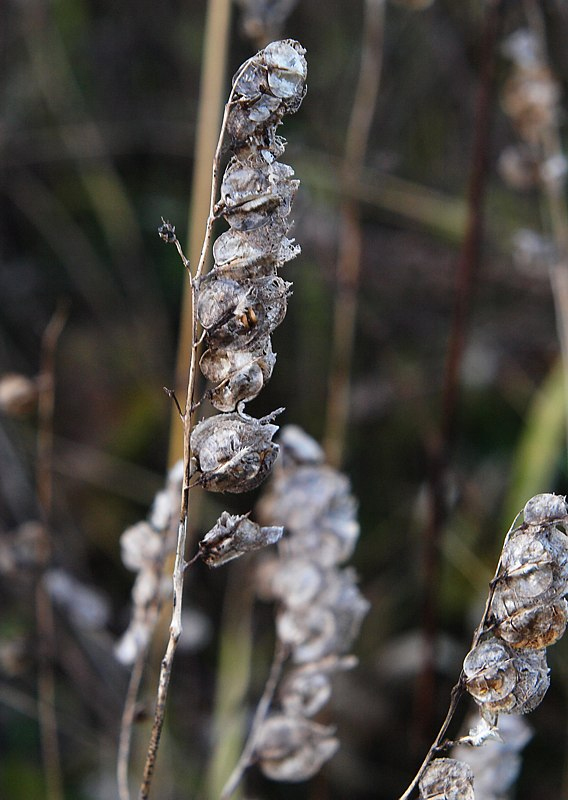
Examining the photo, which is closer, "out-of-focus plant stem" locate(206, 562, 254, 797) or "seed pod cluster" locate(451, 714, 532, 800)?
"seed pod cluster" locate(451, 714, 532, 800)

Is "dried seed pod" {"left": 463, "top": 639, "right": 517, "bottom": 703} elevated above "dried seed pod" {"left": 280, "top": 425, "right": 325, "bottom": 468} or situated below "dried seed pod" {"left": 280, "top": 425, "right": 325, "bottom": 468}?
below

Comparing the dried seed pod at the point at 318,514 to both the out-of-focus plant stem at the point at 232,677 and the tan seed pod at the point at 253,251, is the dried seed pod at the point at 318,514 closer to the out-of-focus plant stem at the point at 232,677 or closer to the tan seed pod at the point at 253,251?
the tan seed pod at the point at 253,251

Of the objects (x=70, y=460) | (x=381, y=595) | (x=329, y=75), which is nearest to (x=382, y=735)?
(x=381, y=595)

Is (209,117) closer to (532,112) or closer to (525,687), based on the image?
(532,112)

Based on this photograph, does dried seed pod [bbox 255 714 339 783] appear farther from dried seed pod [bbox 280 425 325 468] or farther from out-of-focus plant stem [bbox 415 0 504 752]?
out-of-focus plant stem [bbox 415 0 504 752]

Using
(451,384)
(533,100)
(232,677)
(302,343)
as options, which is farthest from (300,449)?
(302,343)

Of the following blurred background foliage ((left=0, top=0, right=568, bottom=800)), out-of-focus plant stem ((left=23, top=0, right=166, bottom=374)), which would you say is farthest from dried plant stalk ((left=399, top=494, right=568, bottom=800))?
out-of-focus plant stem ((left=23, top=0, right=166, bottom=374))
